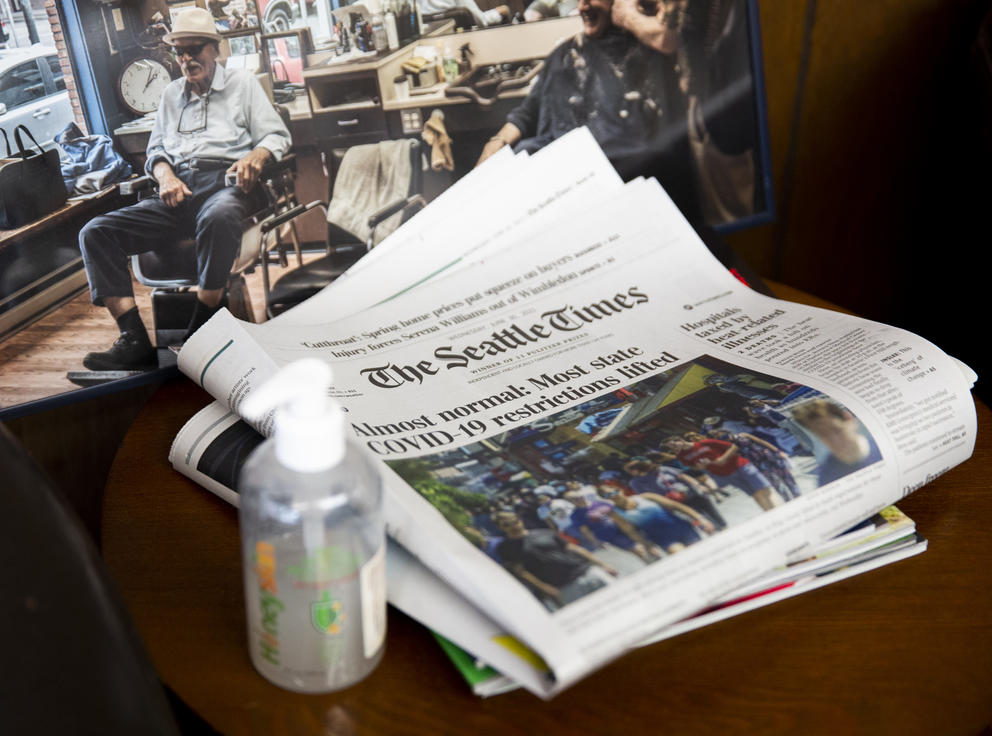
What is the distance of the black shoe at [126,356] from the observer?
0.66 metres

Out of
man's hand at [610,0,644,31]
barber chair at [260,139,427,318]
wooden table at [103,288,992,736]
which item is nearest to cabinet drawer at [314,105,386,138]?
barber chair at [260,139,427,318]

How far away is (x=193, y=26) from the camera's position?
24.8 inches

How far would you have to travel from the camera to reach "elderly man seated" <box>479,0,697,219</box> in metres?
0.77

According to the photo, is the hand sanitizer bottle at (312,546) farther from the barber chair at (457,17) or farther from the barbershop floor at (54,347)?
the barber chair at (457,17)

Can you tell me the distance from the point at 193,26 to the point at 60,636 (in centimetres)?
48

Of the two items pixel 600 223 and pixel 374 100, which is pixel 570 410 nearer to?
pixel 600 223

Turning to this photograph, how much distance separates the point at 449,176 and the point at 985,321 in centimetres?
58

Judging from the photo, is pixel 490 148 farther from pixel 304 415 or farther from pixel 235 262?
pixel 304 415

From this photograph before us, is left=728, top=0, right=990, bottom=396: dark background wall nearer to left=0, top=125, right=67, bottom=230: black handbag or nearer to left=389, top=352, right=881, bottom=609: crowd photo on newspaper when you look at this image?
left=389, top=352, right=881, bottom=609: crowd photo on newspaper

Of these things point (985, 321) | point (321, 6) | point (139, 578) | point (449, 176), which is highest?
point (321, 6)

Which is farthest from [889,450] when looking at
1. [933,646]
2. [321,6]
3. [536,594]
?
[321,6]

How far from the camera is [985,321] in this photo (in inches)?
35.1

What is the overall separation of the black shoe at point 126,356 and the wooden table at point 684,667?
0.20m

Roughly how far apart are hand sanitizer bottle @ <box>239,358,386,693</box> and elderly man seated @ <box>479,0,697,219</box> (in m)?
0.47
